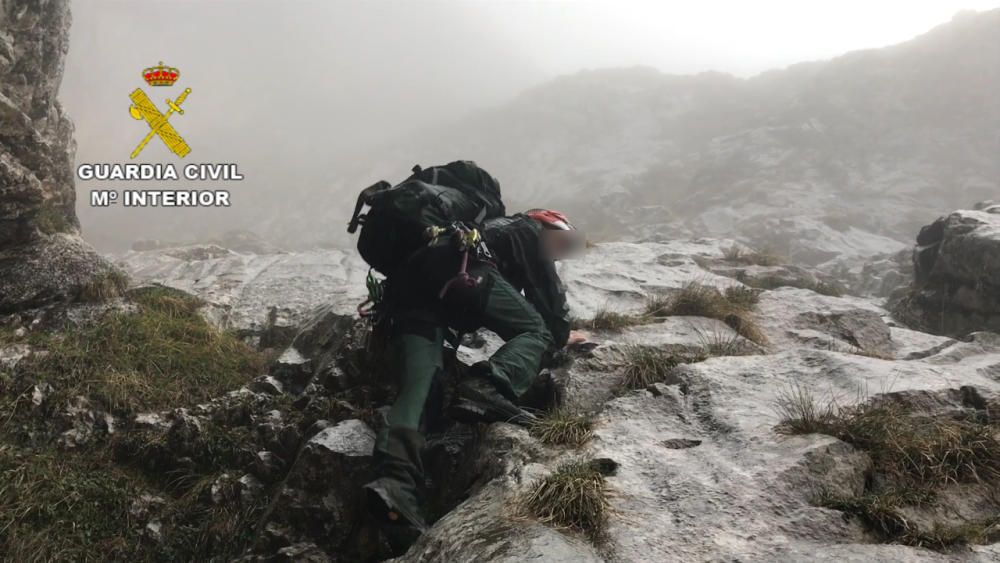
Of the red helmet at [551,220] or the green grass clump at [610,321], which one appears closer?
the red helmet at [551,220]

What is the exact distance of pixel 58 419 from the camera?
20.4ft

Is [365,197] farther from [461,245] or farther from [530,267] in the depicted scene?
[530,267]

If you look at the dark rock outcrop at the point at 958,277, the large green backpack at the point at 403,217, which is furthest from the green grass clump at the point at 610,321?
the dark rock outcrop at the point at 958,277

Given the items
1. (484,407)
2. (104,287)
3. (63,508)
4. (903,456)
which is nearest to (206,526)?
(63,508)

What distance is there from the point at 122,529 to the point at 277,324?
4.47 m

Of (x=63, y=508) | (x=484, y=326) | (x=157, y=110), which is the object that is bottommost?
(x=63, y=508)

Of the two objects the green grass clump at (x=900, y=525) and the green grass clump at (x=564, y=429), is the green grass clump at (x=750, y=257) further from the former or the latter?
the green grass clump at (x=900, y=525)

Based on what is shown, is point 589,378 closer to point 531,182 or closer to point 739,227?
point 739,227

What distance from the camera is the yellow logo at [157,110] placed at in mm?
12891

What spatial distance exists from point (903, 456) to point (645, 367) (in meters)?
2.34

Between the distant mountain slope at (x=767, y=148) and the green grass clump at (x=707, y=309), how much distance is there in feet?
59.4

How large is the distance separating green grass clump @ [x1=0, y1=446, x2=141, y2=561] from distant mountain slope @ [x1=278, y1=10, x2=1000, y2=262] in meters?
25.1

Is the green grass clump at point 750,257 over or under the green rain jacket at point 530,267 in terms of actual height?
under

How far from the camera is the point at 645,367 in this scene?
5.82m
